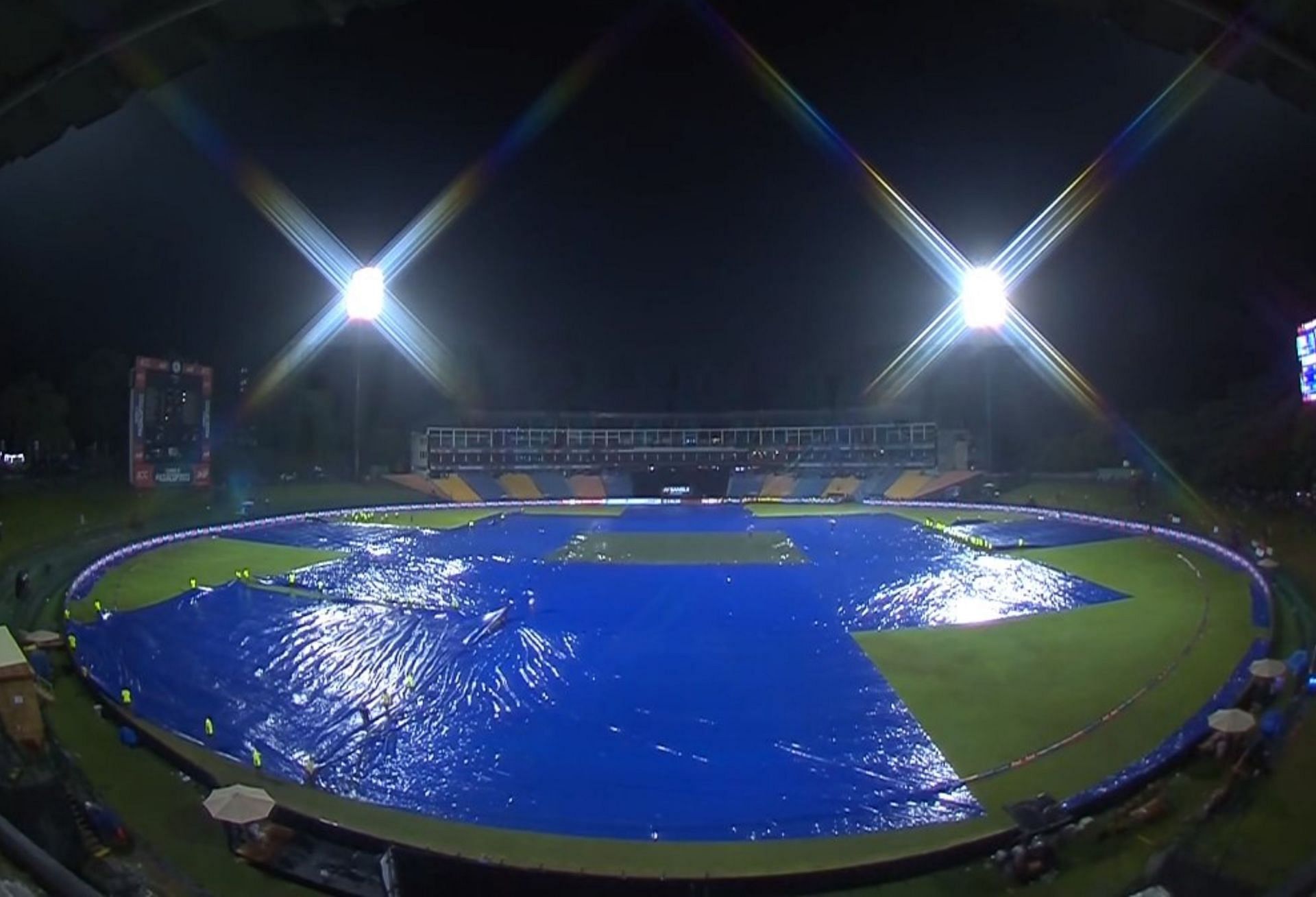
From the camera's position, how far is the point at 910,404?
59062mm

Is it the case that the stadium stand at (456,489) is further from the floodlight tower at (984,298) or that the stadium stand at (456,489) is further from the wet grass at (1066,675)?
the wet grass at (1066,675)

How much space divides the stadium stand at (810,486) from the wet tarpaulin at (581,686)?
3039cm

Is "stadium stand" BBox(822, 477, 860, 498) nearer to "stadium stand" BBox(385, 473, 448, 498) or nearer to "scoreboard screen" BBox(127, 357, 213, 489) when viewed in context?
"stadium stand" BBox(385, 473, 448, 498)

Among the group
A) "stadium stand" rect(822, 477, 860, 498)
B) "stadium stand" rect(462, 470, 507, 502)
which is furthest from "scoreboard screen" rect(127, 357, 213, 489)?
"stadium stand" rect(822, 477, 860, 498)

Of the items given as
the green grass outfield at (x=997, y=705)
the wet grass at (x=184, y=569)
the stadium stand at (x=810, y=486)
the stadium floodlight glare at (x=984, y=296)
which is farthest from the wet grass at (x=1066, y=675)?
the stadium stand at (x=810, y=486)

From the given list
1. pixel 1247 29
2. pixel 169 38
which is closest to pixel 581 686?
pixel 169 38

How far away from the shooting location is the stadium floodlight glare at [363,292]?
132 feet

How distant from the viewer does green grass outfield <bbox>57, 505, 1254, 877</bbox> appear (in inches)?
310

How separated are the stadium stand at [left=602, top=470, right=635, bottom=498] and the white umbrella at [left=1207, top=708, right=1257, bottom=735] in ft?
159

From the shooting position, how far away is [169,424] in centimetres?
2725

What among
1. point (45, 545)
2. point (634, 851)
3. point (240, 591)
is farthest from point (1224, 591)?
point (45, 545)

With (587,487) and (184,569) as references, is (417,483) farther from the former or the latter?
(184,569)

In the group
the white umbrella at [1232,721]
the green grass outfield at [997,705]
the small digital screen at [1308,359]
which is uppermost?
the small digital screen at [1308,359]

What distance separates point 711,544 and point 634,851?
22.8 meters
